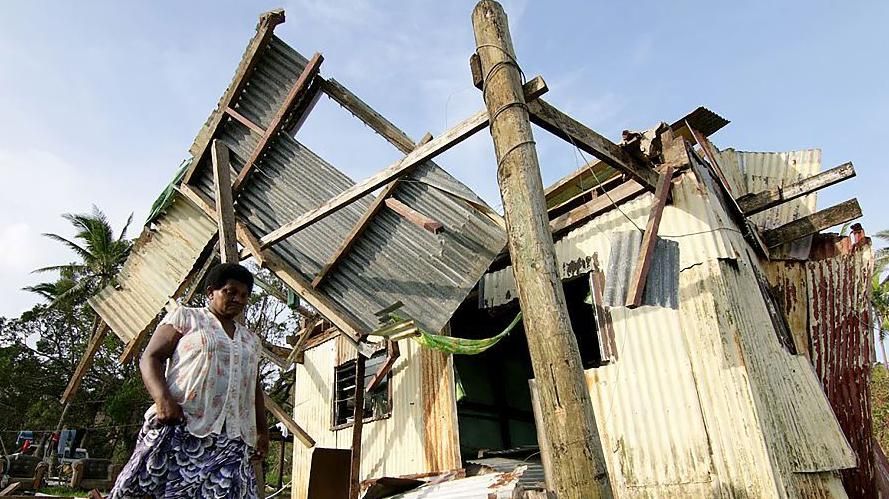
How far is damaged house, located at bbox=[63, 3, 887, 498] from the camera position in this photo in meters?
5.26

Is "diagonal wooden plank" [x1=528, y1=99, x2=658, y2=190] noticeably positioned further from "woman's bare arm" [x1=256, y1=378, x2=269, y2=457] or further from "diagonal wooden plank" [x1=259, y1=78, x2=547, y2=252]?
"woman's bare arm" [x1=256, y1=378, x2=269, y2=457]

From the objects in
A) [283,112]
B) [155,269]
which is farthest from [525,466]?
[155,269]

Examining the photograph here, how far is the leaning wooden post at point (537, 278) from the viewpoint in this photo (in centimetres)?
266

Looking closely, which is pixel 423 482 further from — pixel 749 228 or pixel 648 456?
pixel 749 228


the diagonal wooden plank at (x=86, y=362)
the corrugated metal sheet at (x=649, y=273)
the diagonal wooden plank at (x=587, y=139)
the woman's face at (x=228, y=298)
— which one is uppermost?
the diagonal wooden plank at (x=587, y=139)

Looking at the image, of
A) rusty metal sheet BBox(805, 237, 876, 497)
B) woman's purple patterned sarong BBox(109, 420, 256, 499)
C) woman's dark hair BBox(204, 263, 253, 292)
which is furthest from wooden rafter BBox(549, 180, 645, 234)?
woman's purple patterned sarong BBox(109, 420, 256, 499)

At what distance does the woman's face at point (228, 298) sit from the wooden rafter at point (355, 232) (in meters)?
3.76

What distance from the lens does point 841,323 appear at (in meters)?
6.79

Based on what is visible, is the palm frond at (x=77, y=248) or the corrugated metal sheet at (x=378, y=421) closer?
the corrugated metal sheet at (x=378, y=421)

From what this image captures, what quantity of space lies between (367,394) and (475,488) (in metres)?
3.93

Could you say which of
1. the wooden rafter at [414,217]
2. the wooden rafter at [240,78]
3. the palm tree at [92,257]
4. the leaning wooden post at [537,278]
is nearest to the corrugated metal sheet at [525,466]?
the wooden rafter at [414,217]

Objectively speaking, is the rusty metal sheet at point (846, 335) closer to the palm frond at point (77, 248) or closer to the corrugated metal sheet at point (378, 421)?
the corrugated metal sheet at point (378, 421)

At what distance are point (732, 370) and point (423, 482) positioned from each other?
4.06m

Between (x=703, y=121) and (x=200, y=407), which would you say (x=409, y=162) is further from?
(x=703, y=121)
